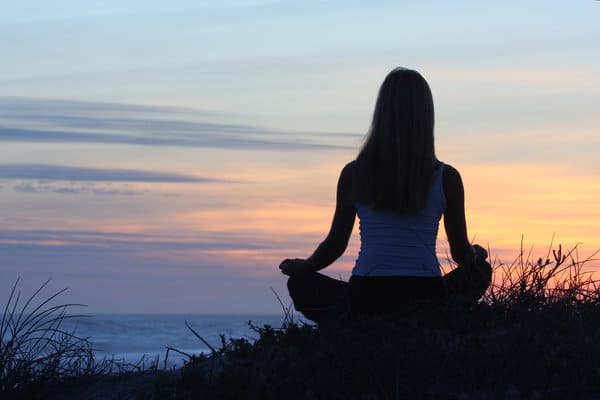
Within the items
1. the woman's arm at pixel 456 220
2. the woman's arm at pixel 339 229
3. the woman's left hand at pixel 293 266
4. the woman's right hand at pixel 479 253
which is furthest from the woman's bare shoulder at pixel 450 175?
the woman's left hand at pixel 293 266

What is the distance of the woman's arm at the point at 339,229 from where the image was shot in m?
5.49

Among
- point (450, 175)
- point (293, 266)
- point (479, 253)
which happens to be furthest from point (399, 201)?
point (479, 253)

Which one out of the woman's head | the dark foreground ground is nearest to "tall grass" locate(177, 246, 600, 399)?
the dark foreground ground

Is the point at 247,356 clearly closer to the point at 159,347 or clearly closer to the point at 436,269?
the point at 436,269

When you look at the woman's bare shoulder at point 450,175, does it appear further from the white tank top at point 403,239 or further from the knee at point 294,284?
the knee at point 294,284

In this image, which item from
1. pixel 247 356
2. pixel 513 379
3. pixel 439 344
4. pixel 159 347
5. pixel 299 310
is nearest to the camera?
pixel 513 379

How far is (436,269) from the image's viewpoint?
17.6ft

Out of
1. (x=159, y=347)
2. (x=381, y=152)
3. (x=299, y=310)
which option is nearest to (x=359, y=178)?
(x=381, y=152)

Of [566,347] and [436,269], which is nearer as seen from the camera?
[566,347]

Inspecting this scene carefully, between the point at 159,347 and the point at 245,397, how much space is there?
29.8 m

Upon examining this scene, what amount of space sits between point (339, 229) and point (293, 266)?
429mm

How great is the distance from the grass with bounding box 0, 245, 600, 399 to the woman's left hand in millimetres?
320

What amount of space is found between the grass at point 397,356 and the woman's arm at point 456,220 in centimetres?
35

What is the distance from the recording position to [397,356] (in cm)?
445
